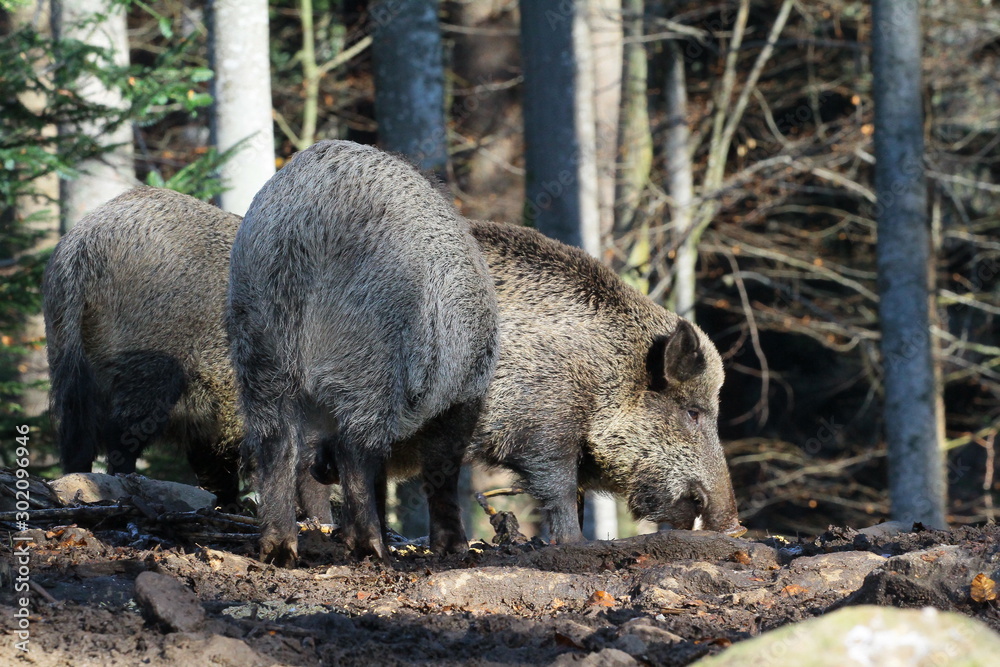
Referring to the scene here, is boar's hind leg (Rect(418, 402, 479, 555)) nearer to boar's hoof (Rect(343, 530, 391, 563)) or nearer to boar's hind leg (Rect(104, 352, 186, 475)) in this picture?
boar's hoof (Rect(343, 530, 391, 563))

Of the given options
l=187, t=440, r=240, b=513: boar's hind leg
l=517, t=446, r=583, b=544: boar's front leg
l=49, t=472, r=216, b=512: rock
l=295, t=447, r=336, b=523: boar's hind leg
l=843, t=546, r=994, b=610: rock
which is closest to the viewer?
l=843, t=546, r=994, b=610: rock

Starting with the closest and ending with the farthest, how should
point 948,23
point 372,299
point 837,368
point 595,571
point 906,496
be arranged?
Answer: point 372,299, point 595,571, point 906,496, point 948,23, point 837,368

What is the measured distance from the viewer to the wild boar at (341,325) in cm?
404

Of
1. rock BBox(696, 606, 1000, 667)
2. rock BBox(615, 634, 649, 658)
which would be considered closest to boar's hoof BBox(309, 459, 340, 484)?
rock BBox(615, 634, 649, 658)

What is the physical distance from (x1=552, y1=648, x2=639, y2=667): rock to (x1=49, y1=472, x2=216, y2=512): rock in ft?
9.15

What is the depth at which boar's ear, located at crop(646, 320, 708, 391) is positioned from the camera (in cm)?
573

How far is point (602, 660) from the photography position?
2732 millimetres

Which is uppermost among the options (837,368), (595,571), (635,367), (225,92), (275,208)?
(225,92)

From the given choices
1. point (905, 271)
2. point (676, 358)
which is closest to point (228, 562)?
point (676, 358)

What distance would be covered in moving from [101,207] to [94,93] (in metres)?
2.73

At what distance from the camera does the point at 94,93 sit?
802 cm

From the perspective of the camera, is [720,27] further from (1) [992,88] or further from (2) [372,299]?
(2) [372,299]

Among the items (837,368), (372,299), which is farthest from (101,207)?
(837,368)

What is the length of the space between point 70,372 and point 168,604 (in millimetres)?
2672
